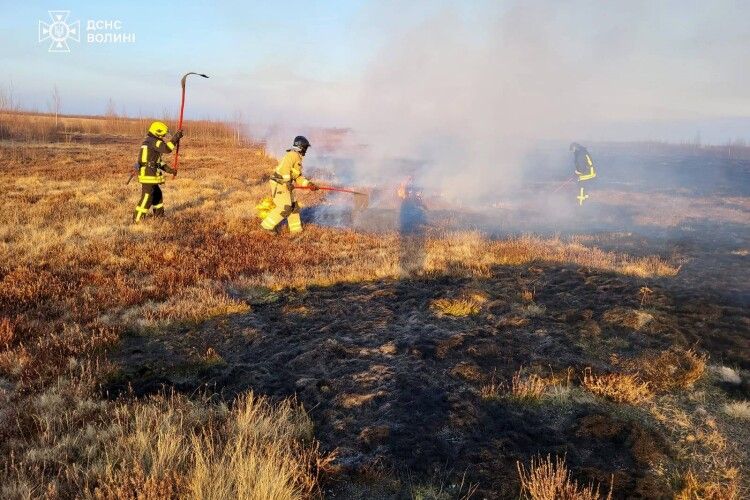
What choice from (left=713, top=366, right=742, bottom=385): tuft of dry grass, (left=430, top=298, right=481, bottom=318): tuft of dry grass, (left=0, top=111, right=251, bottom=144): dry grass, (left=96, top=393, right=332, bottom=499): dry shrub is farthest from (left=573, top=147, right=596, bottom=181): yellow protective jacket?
(left=0, top=111, right=251, bottom=144): dry grass

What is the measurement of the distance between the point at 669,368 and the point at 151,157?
11275 mm

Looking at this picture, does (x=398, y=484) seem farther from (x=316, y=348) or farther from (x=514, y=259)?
(x=514, y=259)

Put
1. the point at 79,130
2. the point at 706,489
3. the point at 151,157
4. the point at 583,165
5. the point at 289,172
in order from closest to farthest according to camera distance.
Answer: the point at 706,489, the point at 289,172, the point at 151,157, the point at 583,165, the point at 79,130

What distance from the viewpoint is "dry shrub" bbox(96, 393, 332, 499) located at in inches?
105

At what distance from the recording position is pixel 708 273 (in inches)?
348

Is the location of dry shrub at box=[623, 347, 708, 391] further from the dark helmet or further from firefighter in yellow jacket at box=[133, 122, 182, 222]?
firefighter in yellow jacket at box=[133, 122, 182, 222]

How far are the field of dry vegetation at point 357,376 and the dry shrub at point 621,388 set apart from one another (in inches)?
0.8

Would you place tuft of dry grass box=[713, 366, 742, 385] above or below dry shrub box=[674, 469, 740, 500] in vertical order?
above

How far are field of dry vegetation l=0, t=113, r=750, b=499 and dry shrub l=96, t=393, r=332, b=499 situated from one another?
0.02 meters

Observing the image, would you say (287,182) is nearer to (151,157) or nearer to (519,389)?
(151,157)

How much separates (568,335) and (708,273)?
17.0 ft

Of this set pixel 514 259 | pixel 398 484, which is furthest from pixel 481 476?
pixel 514 259

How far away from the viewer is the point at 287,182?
10.9 metres

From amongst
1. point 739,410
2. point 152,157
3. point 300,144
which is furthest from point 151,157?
point 739,410
